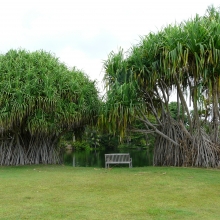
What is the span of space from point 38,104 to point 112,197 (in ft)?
20.3

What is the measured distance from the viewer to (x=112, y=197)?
617 cm

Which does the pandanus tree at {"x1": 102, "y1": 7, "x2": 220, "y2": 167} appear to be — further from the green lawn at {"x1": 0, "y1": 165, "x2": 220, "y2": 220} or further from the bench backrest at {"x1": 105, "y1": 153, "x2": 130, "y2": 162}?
the green lawn at {"x1": 0, "y1": 165, "x2": 220, "y2": 220}

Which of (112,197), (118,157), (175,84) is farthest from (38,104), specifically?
(112,197)

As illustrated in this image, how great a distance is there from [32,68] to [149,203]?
7514mm

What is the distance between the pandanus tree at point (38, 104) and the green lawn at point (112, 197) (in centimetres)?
320

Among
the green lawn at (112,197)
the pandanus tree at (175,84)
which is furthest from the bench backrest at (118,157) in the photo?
the green lawn at (112,197)

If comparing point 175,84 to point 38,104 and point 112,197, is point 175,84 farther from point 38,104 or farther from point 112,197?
point 112,197

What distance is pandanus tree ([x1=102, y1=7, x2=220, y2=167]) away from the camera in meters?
10.1

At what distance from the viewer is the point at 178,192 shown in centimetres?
662

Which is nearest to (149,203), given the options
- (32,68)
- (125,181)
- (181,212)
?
(181,212)

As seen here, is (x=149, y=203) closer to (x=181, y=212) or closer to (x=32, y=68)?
(x=181, y=212)

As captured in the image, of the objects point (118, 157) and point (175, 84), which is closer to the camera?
point (175, 84)

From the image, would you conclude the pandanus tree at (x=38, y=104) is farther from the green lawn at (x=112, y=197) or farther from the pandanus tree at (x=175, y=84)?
the green lawn at (x=112, y=197)

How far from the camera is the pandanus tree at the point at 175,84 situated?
33.3 feet
